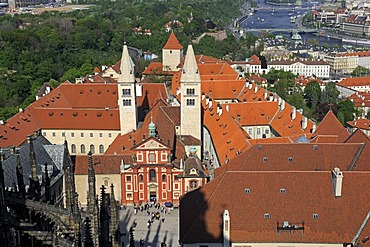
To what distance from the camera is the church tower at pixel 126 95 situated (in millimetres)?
65562

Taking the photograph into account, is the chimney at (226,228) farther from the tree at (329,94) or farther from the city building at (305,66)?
the city building at (305,66)

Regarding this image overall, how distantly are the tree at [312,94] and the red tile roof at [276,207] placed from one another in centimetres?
6649

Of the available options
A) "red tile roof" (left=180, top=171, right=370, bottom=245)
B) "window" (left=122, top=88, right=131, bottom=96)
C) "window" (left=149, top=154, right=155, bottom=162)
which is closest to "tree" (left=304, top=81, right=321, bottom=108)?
"window" (left=122, top=88, right=131, bottom=96)

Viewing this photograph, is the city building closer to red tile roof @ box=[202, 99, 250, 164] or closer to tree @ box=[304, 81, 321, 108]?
tree @ box=[304, 81, 321, 108]

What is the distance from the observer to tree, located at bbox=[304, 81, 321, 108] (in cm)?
10588

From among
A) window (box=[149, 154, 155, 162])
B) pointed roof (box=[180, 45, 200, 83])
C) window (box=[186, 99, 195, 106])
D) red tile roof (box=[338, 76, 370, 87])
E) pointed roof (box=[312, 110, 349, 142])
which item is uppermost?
pointed roof (box=[180, 45, 200, 83])

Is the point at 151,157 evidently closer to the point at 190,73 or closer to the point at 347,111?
the point at 190,73

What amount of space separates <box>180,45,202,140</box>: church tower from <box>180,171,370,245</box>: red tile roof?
25.0m

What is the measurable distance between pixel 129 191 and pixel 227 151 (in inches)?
439

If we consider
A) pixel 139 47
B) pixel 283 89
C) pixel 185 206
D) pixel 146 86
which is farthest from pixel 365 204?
pixel 139 47

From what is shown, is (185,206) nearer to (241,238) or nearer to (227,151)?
(241,238)

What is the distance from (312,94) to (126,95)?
51695mm

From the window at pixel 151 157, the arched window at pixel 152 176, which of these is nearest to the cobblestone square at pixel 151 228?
the arched window at pixel 152 176

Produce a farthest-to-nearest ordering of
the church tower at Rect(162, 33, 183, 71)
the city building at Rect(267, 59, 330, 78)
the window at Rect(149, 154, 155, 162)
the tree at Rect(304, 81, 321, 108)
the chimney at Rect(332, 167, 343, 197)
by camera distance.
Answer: the city building at Rect(267, 59, 330, 78), the church tower at Rect(162, 33, 183, 71), the tree at Rect(304, 81, 321, 108), the window at Rect(149, 154, 155, 162), the chimney at Rect(332, 167, 343, 197)
